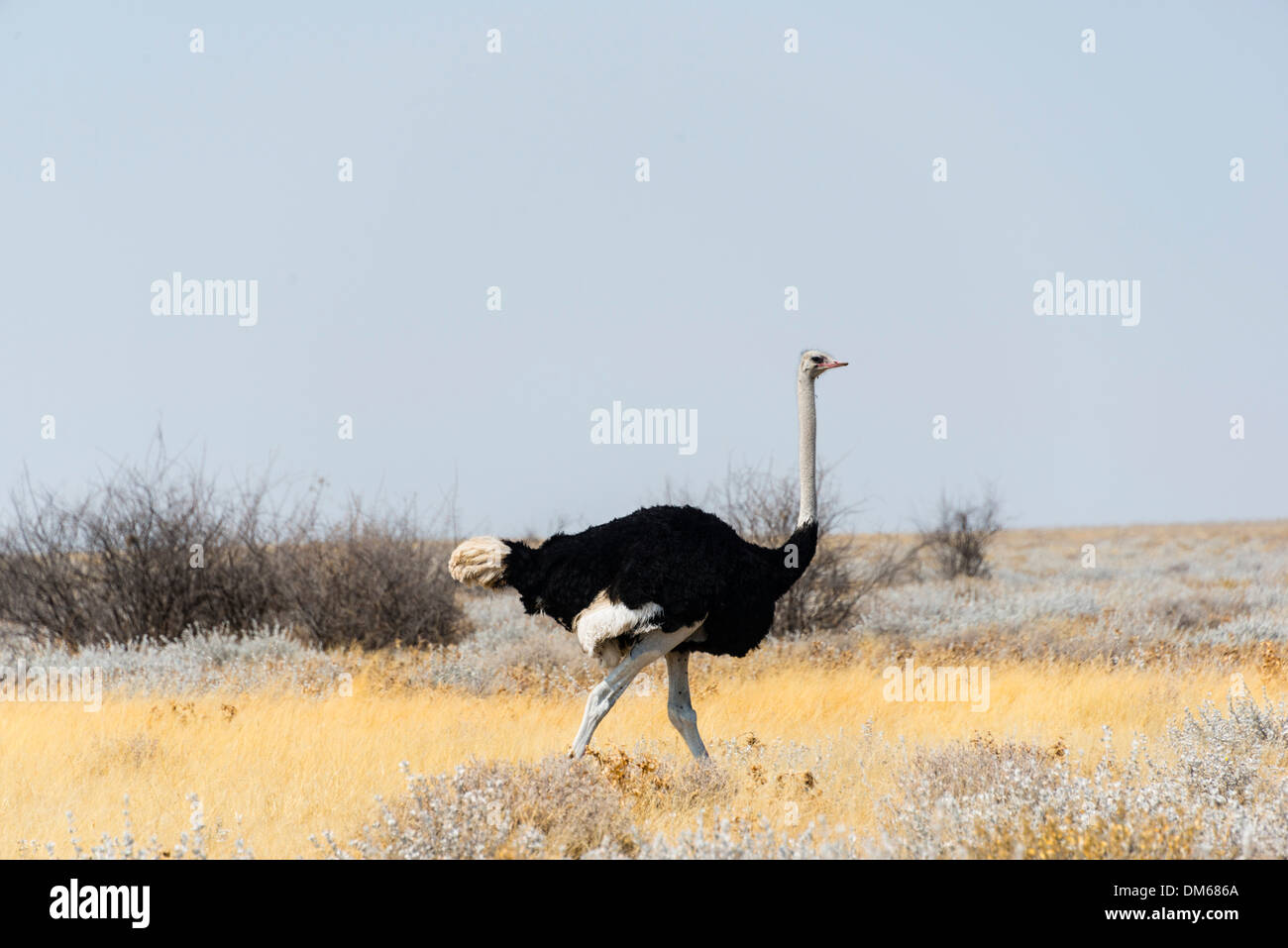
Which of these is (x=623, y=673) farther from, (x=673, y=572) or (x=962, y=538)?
(x=962, y=538)

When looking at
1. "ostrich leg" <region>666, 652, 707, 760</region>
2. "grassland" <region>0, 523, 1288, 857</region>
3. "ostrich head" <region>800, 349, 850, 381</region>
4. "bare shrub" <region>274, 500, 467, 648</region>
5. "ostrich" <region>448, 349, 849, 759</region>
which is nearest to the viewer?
"grassland" <region>0, 523, 1288, 857</region>

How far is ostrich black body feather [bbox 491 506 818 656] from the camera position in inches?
270

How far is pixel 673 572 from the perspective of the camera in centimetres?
686

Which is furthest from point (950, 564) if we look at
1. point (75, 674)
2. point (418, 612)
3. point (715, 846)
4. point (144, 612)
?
point (715, 846)

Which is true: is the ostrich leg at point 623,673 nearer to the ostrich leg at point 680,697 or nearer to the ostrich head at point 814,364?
the ostrich leg at point 680,697

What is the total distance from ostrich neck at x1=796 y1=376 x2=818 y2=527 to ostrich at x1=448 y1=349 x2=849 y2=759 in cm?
2

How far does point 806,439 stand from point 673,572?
151cm

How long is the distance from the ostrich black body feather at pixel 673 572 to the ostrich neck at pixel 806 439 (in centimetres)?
18

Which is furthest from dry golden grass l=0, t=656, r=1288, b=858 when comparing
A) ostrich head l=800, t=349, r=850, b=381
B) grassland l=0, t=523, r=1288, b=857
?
ostrich head l=800, t=349, r=850, b=381

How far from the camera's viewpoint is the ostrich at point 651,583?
684 cm

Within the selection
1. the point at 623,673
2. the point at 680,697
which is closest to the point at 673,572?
the point at 623,673

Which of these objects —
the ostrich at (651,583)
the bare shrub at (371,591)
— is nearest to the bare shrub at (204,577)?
the bare shrub at (371,591)

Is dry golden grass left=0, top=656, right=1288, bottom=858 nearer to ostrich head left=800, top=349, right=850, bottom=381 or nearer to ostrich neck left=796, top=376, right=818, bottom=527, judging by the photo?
ostrich neck left=796, top=376, right=818, bottom=527
